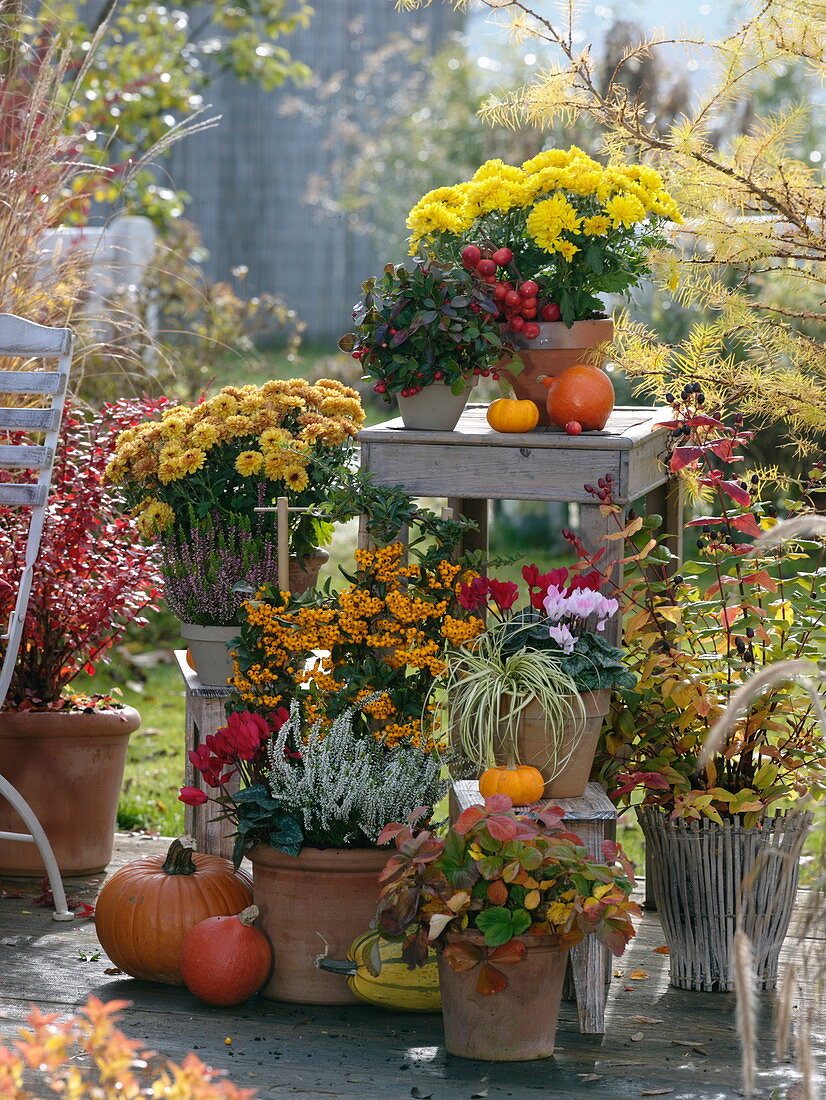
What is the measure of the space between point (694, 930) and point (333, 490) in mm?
1058

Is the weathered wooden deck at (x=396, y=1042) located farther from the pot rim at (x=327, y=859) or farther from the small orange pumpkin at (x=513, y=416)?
the small orange pumpkin at (x=513, y=416)

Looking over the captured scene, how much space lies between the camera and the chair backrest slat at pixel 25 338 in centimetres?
290

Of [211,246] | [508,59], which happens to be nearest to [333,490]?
[508,59]

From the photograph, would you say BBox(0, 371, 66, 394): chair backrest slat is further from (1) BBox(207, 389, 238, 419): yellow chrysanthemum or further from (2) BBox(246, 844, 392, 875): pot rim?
(2) BBox(246, 844, 392, 875): pot rim

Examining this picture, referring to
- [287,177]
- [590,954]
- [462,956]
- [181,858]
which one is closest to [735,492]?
[590,954]

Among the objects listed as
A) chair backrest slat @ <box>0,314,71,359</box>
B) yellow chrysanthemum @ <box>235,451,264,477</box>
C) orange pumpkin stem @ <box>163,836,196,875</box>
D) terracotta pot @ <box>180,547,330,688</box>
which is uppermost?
chair backrest slat @ <box>0,314,71,359</box>

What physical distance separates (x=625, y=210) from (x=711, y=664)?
2.80 feet

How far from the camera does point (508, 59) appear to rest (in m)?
9.48

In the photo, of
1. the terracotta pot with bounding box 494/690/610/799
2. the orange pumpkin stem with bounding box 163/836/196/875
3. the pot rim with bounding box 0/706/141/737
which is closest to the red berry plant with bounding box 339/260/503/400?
the terracotta pot with bounding box 494/690/610/799

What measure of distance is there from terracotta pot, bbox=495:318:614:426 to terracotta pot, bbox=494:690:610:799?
0.63 meters

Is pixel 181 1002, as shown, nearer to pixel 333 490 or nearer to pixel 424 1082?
pixel 424 1082

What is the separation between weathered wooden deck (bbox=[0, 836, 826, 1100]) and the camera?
2135mm

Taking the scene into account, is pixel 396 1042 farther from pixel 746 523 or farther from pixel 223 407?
pixel 223 407

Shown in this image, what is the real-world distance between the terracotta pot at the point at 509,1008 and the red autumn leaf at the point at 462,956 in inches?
0.6
